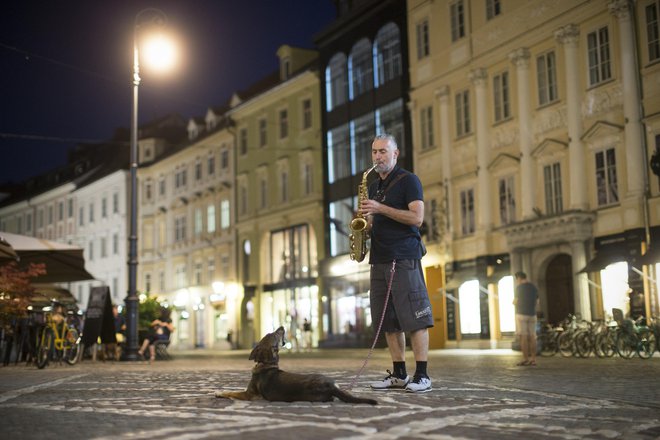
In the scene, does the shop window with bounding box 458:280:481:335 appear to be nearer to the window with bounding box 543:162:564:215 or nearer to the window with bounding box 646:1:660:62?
the window with bounding box 543:162:564:215

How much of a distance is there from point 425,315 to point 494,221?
24583 millimetres

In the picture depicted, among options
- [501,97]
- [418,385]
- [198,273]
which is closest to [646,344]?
[501,97]

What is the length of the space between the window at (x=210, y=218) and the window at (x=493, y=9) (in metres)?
27.1

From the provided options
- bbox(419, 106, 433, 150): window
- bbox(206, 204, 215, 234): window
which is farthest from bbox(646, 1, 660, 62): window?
bbox(206, 204, 215, 234): window

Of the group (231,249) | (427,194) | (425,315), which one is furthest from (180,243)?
(425,315)

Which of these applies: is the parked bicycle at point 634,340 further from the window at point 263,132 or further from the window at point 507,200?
the window at point 263,132

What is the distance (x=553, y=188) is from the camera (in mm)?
29312

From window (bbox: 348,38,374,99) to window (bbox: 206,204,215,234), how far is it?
16784mm

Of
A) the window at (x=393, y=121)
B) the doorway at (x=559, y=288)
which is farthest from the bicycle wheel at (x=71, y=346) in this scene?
the window at (x=393, y=121)

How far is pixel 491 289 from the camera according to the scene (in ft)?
105

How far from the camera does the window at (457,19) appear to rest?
3419 cm

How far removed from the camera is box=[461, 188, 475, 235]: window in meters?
33.4

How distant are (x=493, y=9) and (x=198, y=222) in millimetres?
29888

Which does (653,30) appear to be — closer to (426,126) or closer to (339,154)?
(426,126)
